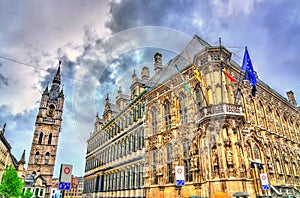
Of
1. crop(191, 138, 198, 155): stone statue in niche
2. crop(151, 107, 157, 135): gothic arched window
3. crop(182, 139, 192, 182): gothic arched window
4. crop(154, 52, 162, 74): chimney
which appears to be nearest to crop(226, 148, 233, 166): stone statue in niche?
crop(191, 138, 198, 155): stone statue in niche

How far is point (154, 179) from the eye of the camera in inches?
859

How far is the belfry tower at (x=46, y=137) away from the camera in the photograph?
53.2 meters

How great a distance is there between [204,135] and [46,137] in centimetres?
5265

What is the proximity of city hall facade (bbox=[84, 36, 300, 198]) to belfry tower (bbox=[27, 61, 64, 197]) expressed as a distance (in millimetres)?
31311

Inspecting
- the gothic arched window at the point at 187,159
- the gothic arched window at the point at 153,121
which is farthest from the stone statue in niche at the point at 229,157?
the gothic arched window at the point at 153,121

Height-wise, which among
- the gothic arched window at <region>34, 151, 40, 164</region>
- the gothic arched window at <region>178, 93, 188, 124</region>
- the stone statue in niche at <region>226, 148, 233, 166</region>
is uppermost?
the gothic arched window at <region>178, 93, 188, 124</region>

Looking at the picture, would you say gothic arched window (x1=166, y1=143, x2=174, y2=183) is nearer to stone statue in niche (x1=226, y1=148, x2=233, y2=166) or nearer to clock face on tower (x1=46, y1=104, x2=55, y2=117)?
stone statue in niche (x1=226, y1=148, x2=233, y2=166)

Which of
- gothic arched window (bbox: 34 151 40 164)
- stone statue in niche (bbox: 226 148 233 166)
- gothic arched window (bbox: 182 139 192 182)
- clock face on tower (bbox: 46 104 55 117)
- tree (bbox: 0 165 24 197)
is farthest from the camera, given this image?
clock face on tower (bbox: 46 104 55 117)

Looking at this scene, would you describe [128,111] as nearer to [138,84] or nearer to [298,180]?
[138,84]

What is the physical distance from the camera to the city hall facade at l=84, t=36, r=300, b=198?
648 inches

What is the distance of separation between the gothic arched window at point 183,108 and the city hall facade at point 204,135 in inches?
3.5

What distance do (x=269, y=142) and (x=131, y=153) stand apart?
646 inches

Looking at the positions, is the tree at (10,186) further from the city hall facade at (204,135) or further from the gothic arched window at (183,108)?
the gothic arched window at (183,108)

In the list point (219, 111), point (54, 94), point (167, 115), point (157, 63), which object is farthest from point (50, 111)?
point (219, 111)
